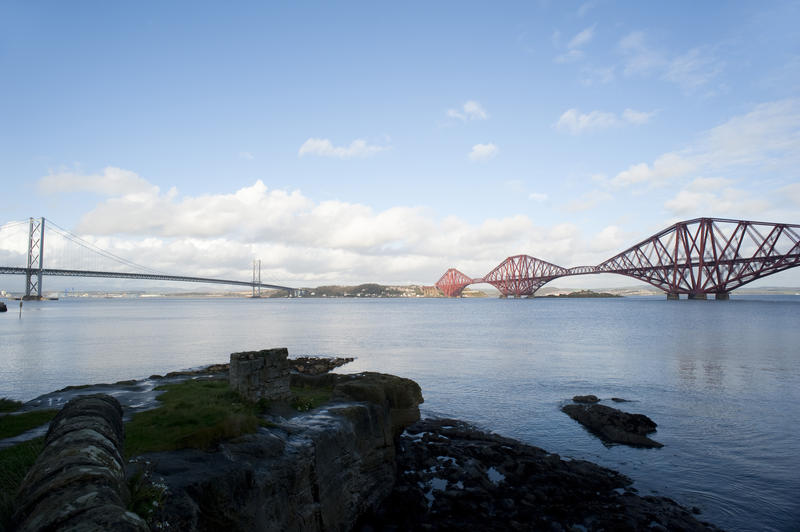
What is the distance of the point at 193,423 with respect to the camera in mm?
8523

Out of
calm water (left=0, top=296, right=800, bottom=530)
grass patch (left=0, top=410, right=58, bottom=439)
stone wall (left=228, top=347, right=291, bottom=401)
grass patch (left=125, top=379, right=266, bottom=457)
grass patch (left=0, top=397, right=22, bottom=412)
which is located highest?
stone wall (left=228, top=347, right=291, bottom=401)

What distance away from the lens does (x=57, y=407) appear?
12172 mm

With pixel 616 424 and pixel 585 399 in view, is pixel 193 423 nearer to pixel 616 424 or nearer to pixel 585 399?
pixel 616 424

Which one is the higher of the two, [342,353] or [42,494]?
[42,494]

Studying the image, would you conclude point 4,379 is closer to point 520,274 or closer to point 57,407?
point 57,407

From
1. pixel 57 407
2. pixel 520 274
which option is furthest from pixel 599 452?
pixel 520 274

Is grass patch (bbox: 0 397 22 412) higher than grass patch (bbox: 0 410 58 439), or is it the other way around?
grass patch (bbox: 0 410 58 439)

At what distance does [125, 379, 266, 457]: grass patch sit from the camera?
7254mm

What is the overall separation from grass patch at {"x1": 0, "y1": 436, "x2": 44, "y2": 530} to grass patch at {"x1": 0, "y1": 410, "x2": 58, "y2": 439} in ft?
5.13

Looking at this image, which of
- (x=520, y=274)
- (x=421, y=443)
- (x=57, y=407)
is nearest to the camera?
(x=57, y=407)

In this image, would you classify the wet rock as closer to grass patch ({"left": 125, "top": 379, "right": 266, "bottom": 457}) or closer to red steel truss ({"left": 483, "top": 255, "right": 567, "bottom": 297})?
grass patch ({"left": 125, "top": 379, "right": 266, "bottom": 457})

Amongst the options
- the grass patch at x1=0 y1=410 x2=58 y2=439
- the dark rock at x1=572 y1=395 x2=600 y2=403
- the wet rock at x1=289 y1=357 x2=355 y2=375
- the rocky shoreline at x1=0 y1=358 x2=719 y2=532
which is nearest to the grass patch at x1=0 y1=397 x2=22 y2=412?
the grass patch at x1=0 y1=410 x2=58 y2=439

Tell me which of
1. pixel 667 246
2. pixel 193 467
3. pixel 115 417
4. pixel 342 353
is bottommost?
pixel 342 353

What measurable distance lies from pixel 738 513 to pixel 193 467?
10798 millimetres
